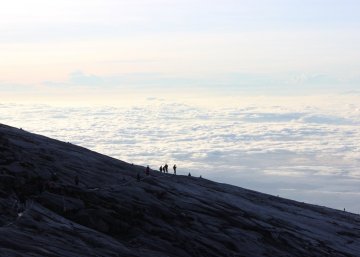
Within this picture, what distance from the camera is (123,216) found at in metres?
75.9

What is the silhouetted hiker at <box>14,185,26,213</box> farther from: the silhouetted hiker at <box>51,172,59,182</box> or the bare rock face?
the silhouetted hiker at <box>51,172,59,182</box>

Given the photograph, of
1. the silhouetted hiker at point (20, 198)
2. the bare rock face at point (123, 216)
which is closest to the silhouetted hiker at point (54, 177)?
the bare rock face at point (123, 216)

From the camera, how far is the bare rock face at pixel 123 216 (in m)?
63.4

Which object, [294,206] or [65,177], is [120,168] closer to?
[65,177]

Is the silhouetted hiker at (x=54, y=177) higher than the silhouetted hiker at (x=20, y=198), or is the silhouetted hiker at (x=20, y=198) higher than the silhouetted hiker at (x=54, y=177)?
the silhouetted hiker at (x=54, y=177)

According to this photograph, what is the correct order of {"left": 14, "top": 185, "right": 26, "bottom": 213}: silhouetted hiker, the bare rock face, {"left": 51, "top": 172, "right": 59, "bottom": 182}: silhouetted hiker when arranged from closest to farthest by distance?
the bare rock face, {"left": 14, "top": 185, "right": 26, "bottom": 213}: silhouetted hiker, {"left": 51, "top": 172, "right": 59, "bottom": 182}: silhouetted hiker

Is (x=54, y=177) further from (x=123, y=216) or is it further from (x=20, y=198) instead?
(x=20, y=198)

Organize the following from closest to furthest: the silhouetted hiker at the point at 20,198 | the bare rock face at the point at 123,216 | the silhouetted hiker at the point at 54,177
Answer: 1. the bare rock face at the point at 123,216
2. the silhouetted hiker at the point at 20,198
3. the silhouetted hiker at the point at 54,177

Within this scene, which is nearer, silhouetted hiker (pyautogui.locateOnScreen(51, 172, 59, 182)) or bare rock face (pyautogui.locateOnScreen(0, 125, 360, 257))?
bare rock face (pyautogui.locateOnScreen(0, 125, 360, 257))

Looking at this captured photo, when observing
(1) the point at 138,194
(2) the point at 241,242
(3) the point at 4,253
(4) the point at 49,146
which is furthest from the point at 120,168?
(3) the point at 4,253

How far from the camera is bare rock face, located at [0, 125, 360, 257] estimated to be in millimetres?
63438

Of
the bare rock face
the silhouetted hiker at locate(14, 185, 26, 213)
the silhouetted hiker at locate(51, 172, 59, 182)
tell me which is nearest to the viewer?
the bare rock face

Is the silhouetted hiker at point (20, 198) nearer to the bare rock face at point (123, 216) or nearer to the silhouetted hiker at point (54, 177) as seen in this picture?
the bare rock face at point (123, 216)

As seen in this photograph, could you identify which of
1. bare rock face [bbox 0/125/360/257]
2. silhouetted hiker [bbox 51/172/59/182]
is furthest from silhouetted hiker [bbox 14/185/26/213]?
silhouetted hiker [bbox 51/172/59/182]
